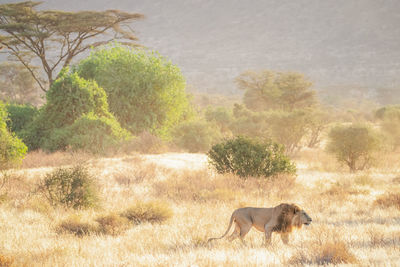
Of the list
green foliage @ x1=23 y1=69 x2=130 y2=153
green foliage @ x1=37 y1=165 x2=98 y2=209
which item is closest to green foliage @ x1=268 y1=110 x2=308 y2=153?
green foliage @ x1=23 y1=69 x2=130 y2=153

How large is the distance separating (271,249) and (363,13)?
153153mm

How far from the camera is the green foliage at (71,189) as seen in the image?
775cm

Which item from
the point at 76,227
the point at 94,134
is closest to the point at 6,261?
the point at 76,227

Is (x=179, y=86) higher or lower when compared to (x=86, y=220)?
higher

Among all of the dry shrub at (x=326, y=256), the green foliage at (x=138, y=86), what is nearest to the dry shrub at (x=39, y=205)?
the dry shrub at (x=326, y=256)

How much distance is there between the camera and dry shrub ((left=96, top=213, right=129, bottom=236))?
5990mm

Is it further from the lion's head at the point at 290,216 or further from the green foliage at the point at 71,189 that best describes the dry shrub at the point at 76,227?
the lion's head at the point at 290,216

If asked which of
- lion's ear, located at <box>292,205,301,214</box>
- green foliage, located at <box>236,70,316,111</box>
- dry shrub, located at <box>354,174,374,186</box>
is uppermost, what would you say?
green foliage, located at <box>236,70,316,111</box>

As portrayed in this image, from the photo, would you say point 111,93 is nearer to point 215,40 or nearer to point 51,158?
point 51,158

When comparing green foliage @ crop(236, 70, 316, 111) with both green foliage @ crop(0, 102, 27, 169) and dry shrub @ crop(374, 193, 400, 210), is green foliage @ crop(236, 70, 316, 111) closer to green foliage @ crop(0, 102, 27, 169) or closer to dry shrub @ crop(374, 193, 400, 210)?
green foliage @ crop(0, 102, 27, 169)

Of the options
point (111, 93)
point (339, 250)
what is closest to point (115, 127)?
point (111, 93)

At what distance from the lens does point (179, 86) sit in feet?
76.0

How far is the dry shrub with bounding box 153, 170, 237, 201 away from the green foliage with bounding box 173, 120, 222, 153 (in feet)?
33.7

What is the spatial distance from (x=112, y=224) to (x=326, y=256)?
356 cm
